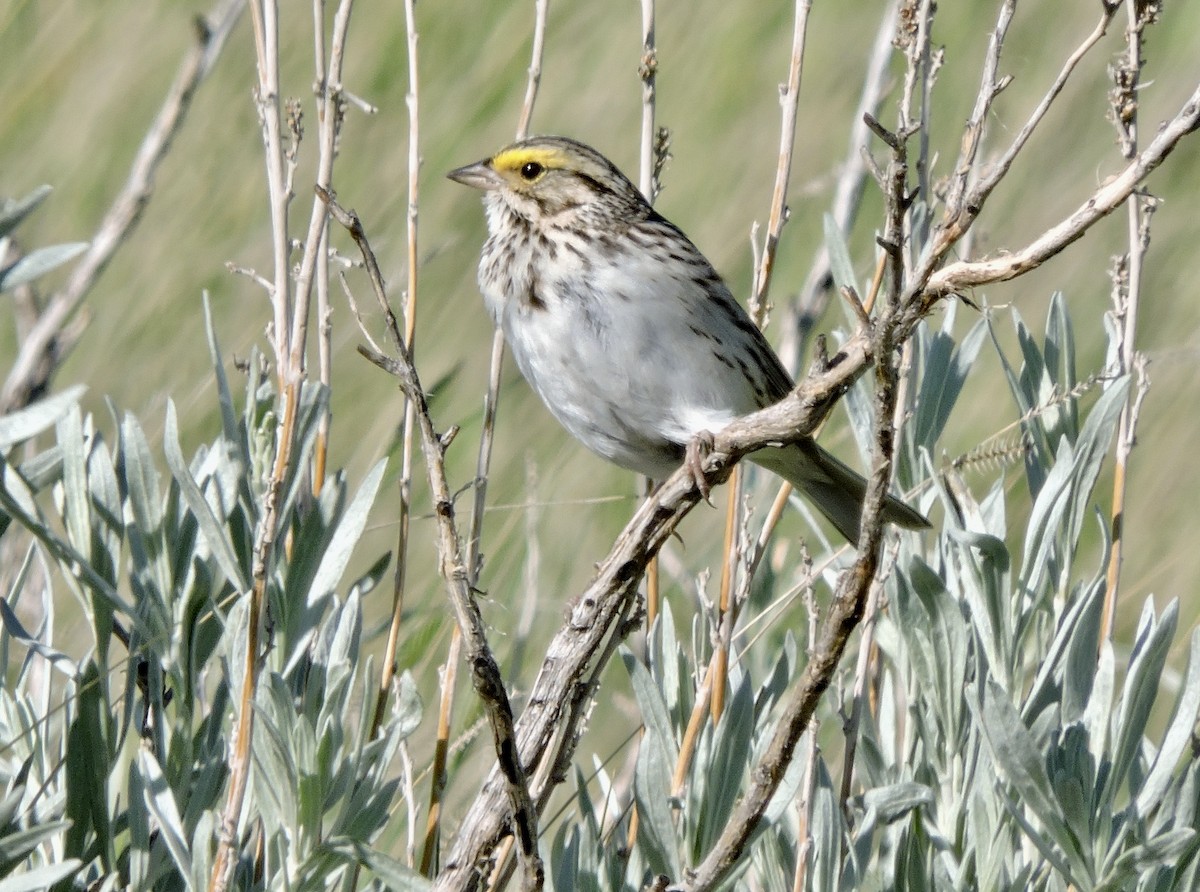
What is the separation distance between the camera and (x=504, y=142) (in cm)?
509

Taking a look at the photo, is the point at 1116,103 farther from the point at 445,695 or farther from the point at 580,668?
the point at 445,695

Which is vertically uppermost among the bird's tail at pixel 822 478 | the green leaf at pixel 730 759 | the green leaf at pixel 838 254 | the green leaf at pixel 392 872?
the green leaf at pixel 838 254

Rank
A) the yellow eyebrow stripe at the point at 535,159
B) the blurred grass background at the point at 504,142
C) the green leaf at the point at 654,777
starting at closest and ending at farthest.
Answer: the green leaf at the point at 654,777, the yellow eyebrow stripe at the point at 535,159, the blurred grass background at the point at 504,142

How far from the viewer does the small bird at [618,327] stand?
283 centimetres

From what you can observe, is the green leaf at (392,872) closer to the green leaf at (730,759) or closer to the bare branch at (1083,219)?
the green leaf at (730,759)

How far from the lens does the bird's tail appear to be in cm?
→ 278

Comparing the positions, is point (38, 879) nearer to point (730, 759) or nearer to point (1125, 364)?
point (730, 759)

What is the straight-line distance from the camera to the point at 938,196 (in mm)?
2477

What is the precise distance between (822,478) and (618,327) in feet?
1.41

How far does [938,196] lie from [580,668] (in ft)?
3.42

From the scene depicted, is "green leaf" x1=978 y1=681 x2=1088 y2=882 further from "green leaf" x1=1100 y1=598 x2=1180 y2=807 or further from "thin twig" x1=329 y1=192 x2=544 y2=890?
"thin twig" x1=329 y1=192 x2=544 y2=890

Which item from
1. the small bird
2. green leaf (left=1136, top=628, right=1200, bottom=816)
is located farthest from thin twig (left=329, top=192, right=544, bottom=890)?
the small bird

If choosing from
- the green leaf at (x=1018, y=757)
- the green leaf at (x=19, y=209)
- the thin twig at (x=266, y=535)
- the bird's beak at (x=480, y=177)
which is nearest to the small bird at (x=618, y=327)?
the bird's beak at (x=480, y=177)

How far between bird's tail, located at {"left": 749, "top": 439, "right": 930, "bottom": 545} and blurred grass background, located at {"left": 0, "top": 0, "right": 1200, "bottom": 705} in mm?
795
